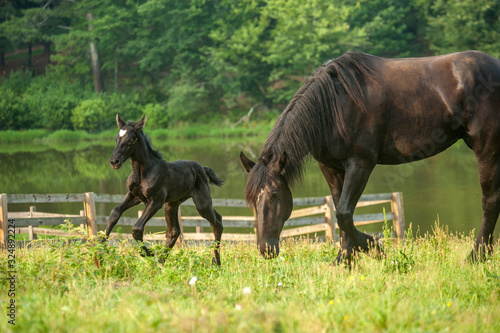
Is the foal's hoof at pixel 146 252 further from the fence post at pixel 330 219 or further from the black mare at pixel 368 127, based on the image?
the fence post at pixel 330 219

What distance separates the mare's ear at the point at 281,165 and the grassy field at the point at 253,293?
0.93 metres

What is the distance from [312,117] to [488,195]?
7.24 ft

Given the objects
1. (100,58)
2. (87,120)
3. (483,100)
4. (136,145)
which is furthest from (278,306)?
(100,58)

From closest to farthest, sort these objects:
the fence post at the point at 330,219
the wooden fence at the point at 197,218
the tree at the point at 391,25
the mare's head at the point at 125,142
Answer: the mare's head at the point at 125,142
the wooden fence at the point at 197,218
the fence post at the point at 330,219
the tree at the point at 391,25

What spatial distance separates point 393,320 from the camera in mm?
3559

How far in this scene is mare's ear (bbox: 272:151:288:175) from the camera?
529 cm

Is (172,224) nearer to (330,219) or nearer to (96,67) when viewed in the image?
(330,219)

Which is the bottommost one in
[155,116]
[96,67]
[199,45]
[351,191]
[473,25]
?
[155,116]

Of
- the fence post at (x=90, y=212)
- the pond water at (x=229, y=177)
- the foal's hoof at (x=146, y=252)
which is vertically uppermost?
the foal's hoof at (x=146, y=252)

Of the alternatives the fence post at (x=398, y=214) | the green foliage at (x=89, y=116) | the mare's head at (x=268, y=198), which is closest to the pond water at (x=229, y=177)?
the fence post at (x=398, y=214)

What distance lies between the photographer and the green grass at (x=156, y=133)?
30953 millimetres

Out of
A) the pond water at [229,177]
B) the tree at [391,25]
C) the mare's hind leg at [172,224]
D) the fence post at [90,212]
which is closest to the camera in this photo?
the mare's hind leg at [172,224]

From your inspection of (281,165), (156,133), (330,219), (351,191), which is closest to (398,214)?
(330,219)

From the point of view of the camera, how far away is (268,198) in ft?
17.5
